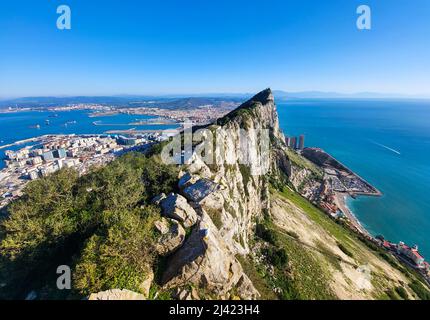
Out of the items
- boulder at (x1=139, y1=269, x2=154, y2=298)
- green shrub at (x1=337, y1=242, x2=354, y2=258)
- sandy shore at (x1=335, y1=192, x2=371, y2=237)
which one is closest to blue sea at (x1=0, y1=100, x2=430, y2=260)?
sandy shore at (x1=335, y1=192, x2=371, y2=237)

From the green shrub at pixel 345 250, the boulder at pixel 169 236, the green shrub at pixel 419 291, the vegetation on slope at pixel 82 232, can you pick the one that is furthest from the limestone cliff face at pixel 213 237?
the green shrub at pixel 419 291

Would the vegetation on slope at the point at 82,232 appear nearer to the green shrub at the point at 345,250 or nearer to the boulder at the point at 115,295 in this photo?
the boulder at the point at 115,295

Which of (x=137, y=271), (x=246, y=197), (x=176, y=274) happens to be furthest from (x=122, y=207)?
(x=246, y=197)

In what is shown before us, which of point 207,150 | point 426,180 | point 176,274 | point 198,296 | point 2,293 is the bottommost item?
point 426,180

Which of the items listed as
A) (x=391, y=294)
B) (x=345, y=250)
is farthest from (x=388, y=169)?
(x=391, y=294)
